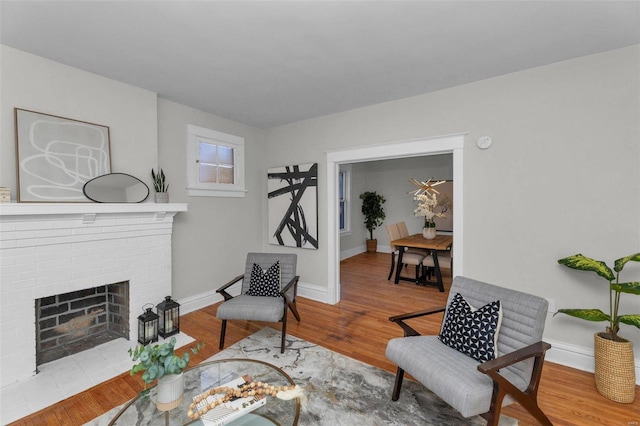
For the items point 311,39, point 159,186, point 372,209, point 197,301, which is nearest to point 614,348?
point 311,39

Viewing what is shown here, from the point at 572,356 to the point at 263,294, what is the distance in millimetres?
2891

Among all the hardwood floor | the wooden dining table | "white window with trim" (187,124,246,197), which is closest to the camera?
the hardwood floor

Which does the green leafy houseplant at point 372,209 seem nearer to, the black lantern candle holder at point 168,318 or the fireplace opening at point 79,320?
the black lantern candle holder at point 168,318

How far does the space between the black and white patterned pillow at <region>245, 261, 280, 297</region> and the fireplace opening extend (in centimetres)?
125

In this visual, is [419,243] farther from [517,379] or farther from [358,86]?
[517,379]

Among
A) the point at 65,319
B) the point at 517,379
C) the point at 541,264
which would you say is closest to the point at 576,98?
the point at 541,264

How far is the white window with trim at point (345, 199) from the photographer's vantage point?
283 inches

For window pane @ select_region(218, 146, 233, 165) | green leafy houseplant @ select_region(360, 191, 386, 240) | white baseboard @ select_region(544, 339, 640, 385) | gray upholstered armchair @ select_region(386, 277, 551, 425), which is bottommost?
white baseboard @ select_region(544, 339, 640, 385)

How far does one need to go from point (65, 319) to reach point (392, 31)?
3791mm

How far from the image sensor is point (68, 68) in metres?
2.46

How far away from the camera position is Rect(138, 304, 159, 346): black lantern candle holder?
270 cm

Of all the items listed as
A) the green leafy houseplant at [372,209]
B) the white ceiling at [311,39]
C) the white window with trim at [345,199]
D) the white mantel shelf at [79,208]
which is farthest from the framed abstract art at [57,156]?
the green leafy houseplant at [372,209]

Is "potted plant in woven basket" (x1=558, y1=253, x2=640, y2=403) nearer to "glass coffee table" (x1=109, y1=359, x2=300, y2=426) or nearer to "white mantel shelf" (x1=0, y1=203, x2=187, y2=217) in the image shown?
"glass coffee table" (x1=109, y1=359, x2=300, y2=426)

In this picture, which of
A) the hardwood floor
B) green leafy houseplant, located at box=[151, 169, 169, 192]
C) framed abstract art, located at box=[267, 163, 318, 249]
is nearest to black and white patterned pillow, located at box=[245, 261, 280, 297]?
the hardwood floor
